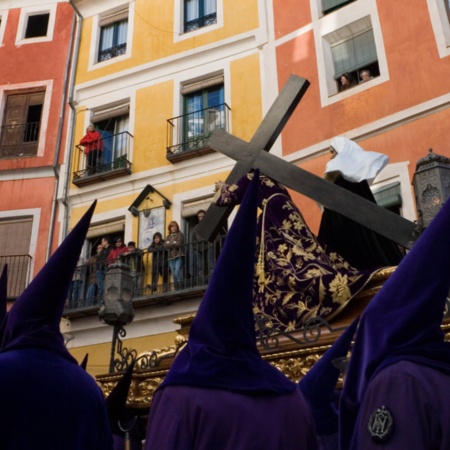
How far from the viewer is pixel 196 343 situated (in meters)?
2.45

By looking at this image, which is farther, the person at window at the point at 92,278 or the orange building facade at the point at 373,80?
the person at window at the point at 92,278

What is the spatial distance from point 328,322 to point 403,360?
8.27 feet

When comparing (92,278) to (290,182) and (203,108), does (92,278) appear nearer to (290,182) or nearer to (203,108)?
(203,108)

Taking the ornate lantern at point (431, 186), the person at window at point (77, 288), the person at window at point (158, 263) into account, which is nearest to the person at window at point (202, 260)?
the person at window at point (158, 263)

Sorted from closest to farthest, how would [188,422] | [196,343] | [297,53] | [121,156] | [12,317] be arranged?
[188,422]
[196,343]
[12,317]
[297,53]
[121,156]

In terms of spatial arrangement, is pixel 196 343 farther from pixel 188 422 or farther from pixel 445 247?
pixel 445 247

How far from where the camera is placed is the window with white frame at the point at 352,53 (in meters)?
11.6

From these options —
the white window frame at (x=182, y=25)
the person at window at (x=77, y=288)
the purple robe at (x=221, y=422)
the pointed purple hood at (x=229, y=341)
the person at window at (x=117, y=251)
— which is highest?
the white window frame at (x=182, y=25)

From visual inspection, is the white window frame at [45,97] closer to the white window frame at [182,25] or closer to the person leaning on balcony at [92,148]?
the person leaning on balcony at [92,148]

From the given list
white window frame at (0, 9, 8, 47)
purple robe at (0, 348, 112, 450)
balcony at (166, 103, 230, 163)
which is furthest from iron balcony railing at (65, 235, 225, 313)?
purple robe at (0, 348, 112, 450)

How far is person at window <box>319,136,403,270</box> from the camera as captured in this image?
18.6 ft

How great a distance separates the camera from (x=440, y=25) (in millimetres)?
10531

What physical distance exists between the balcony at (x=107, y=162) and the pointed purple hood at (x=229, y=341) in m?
11.0

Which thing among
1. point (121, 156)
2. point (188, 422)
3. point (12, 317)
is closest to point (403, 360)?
point (188, 422)
